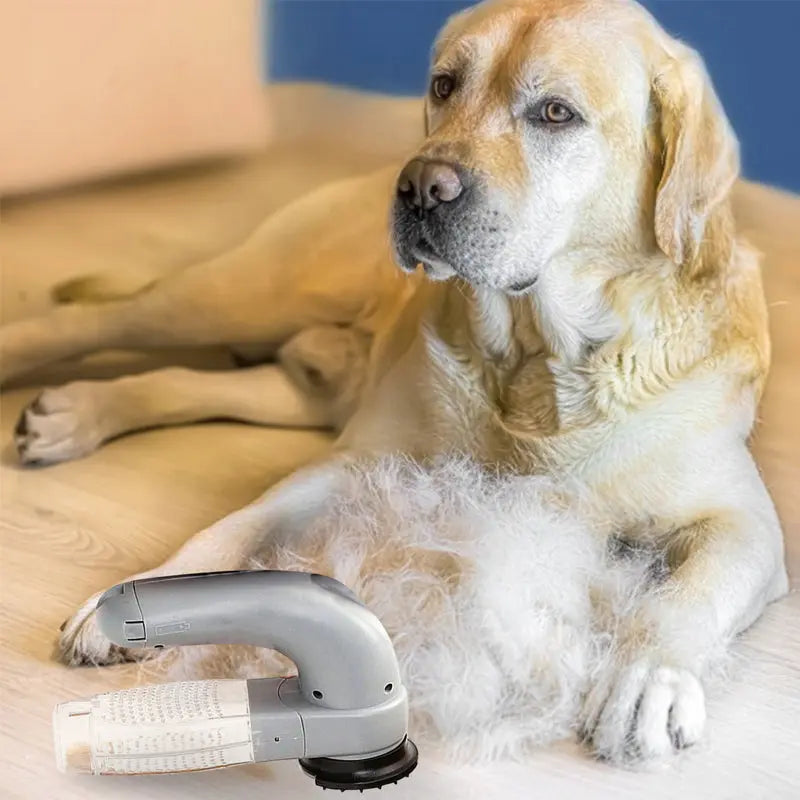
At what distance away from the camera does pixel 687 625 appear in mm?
1472

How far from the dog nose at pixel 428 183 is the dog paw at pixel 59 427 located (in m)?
0.83

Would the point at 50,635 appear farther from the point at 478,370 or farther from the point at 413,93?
the point at 413,93

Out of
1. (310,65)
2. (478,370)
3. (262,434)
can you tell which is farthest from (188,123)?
(478,370)

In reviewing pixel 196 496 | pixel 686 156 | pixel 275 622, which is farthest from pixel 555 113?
pixel 196 496

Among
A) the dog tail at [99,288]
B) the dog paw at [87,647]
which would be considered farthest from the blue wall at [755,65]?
the dog paw at [87,647]

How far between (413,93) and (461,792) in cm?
141

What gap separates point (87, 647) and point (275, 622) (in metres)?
0.38

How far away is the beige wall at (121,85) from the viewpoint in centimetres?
226

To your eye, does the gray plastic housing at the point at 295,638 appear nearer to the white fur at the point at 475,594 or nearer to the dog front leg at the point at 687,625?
the white fur at the point at 475,594

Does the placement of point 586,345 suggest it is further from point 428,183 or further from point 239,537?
point 239,537

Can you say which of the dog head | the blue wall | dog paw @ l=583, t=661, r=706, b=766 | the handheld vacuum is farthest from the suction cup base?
the blue wall

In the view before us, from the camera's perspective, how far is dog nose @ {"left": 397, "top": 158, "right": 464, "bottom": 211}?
150 centimetres

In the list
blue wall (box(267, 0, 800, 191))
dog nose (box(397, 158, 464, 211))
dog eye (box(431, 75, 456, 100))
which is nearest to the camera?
dog nose (box(397, 158, 464, 211))

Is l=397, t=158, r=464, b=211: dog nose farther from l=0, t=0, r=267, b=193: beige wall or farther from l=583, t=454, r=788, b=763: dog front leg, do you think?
l=0, t=0, r=267, b=193: beige wall
